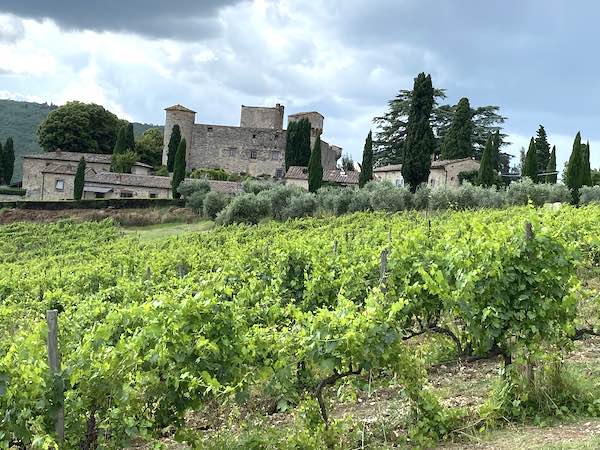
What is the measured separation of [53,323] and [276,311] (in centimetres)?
188

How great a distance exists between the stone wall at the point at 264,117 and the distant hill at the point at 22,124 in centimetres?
3061

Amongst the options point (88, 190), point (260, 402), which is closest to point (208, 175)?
point (88, 190)

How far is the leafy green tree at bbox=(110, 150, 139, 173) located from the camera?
53250 mm

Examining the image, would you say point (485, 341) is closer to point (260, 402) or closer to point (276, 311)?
point (276, 311)

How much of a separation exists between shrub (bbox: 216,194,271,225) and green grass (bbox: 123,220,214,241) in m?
1.56

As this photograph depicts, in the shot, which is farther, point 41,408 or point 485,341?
point 485,341

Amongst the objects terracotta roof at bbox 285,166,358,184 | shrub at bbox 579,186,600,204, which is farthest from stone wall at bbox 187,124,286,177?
shrub at bbox 579,186,600,204

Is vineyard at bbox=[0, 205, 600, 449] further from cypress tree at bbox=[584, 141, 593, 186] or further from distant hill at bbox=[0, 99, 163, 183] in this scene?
distant hill at bbox=[0, 99, 163, 183]

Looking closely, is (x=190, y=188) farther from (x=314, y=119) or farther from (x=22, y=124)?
(x=22, y=124)

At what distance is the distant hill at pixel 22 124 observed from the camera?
302ft

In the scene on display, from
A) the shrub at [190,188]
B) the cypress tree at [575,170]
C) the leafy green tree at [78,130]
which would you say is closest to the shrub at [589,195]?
the cypress tree at [575,170]

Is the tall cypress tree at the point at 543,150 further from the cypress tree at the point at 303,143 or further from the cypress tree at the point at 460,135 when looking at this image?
the cypress tree at the point at 303,143

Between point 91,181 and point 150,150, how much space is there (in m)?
13.9

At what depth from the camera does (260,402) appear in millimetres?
5789
